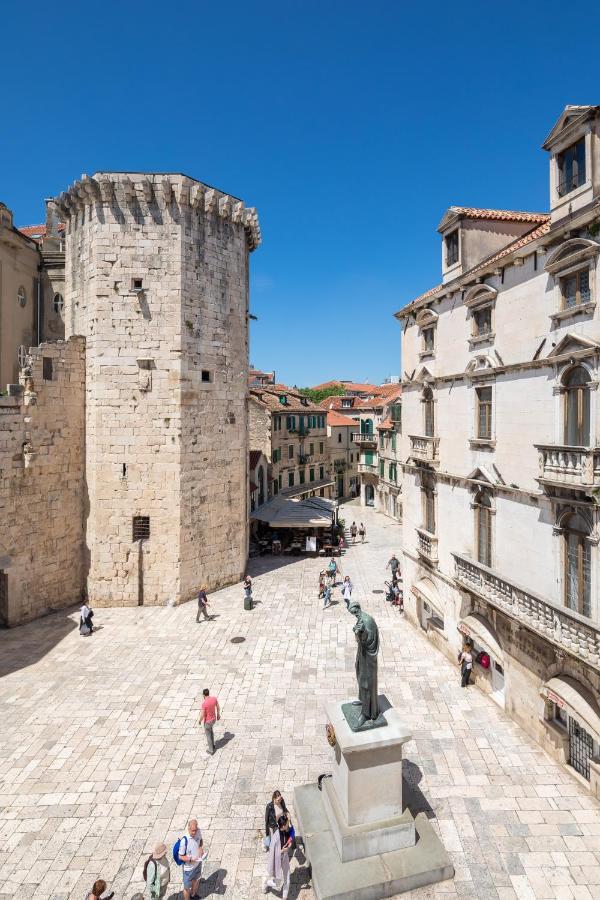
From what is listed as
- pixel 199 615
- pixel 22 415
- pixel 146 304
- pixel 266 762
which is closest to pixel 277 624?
pixel 199 615

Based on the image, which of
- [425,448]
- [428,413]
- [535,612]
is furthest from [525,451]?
[428,413]

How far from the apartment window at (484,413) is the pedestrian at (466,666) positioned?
6.67 meters

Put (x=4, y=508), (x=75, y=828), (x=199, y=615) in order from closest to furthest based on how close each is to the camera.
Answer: (x=75, y=828)
(x=4, y=508)
(x=199, y=615)

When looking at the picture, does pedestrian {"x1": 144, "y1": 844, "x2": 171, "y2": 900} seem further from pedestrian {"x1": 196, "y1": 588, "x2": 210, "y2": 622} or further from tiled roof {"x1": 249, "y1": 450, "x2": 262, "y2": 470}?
tiled roof {"x1": 249, "y1": 450, "x2": 262, "y2": 470}

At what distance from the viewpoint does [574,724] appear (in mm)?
10609

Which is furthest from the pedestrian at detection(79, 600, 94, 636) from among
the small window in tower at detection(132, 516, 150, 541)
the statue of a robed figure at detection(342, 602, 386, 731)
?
the statue of a robed figure at detection(342, 602, 386, 731)

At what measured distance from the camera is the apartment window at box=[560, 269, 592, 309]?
32.7 feet

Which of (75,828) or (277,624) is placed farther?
(277,624)

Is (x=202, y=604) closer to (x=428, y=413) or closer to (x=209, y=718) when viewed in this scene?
(x=209, y=718)

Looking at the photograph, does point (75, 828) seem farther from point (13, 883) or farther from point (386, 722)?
point (386, 722)

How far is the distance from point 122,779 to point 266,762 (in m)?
3.29

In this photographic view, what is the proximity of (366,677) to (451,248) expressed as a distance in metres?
14.1

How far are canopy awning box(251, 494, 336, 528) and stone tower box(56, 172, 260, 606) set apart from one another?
26.7 feet

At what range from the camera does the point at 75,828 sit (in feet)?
29.9
